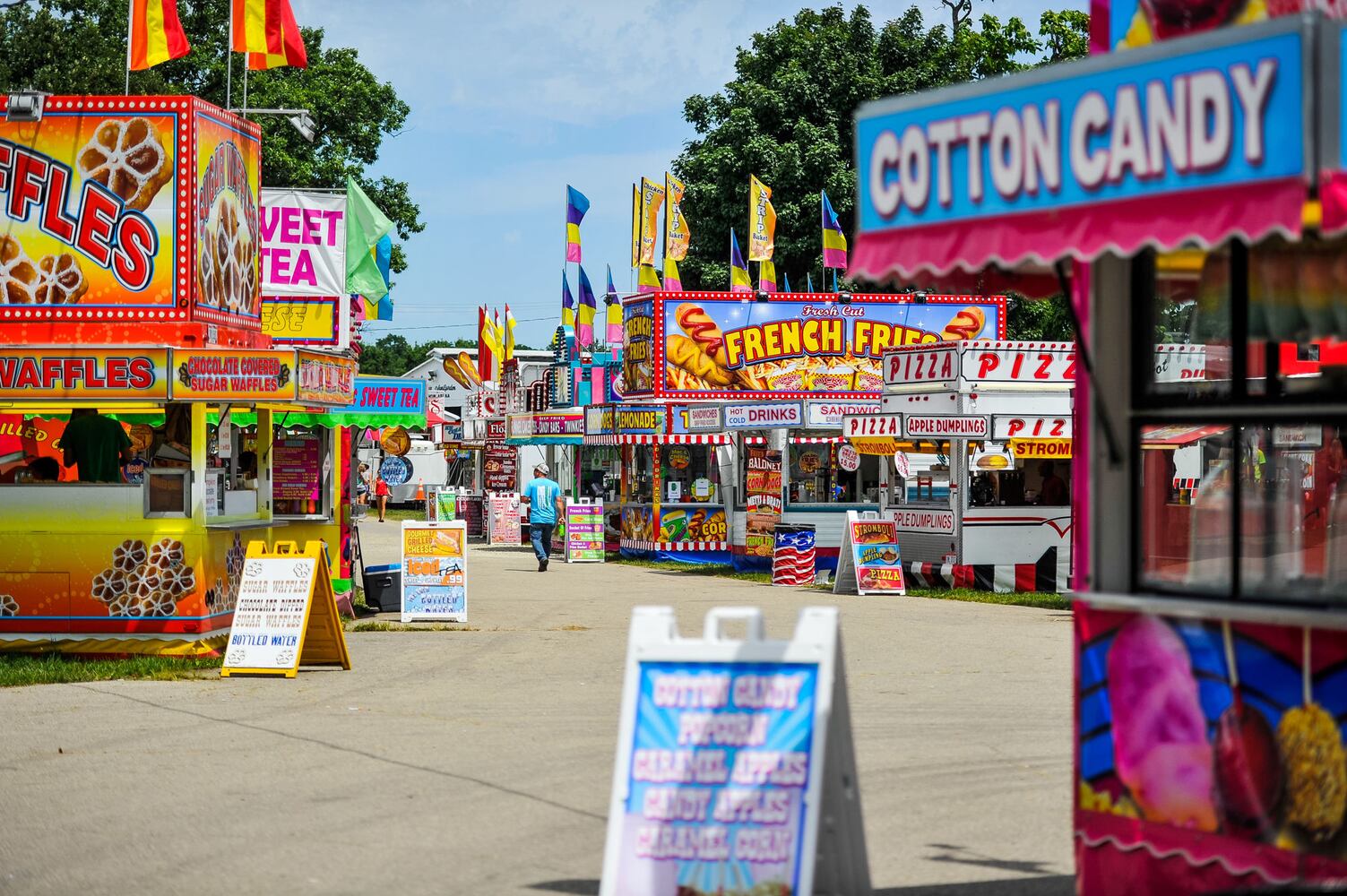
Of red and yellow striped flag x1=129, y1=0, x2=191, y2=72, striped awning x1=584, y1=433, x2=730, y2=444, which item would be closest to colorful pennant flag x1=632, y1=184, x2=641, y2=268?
striped awning x1=584, y1=433, x2=730, y2=444

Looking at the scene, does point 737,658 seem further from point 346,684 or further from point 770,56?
point 770,56

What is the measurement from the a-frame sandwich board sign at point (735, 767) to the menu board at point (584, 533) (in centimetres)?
2728

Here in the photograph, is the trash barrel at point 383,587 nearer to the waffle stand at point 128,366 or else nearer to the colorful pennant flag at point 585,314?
the waffle stand at point 128,366

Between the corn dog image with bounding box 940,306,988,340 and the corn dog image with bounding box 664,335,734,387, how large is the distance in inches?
194

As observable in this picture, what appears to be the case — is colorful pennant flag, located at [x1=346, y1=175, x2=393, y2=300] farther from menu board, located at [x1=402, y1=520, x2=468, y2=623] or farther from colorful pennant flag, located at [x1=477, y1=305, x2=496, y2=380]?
colorful pennant flag, located at [x1=477, y1=305, x2=496, y2=380]

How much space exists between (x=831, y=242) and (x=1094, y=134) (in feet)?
107

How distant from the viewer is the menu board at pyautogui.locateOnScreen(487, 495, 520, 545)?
141 feet

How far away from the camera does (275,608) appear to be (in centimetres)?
1398

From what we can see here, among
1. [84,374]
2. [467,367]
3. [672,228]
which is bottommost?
[84,374]

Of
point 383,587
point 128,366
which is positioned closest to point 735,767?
point 128,366

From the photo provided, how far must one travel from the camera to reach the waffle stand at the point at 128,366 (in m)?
14.7

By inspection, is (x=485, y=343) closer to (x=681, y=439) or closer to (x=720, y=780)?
(x=681, y=439)

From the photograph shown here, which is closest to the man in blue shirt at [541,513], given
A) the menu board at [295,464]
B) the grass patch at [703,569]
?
the grass patch at [703,569]

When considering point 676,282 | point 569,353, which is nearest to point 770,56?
point 569,353
